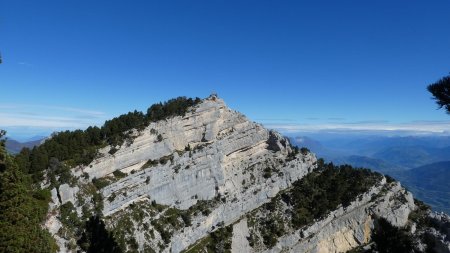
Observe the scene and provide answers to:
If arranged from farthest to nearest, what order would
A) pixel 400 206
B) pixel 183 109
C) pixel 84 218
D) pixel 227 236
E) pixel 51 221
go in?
pixel 183 109, pixel 400 206, pixel 227 236, pixel 84 218, pixel 51 221

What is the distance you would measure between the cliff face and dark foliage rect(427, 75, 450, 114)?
87772mm

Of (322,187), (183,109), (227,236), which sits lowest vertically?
(227,236)

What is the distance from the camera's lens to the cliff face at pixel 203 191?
373 ft

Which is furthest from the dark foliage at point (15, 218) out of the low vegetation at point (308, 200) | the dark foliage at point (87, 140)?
the low vegetation at point (308, 200)

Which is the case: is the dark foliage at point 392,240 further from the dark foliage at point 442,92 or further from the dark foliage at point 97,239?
the dark foliage at point 97,239

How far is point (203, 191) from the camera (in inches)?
5733

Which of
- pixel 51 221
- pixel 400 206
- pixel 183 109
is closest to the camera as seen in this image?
pixel 51 221

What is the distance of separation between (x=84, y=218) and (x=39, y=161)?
2088cm

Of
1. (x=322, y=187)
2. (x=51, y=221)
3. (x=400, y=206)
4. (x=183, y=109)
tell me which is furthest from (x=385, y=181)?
(x=51, y=221)

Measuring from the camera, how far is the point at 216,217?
137 meters

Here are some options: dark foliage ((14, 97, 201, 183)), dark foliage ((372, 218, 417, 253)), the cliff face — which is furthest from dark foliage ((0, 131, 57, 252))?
dark foliage ((372, 218, 417, 253))

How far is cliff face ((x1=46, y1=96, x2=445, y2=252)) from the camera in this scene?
373 ft

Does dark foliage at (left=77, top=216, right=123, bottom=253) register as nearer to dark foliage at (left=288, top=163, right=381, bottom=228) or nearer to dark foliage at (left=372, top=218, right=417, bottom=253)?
dark foliage at (left=288, top=163, right=381, bottom=228)

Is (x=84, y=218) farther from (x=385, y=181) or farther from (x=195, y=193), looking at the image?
(x=385, y=181)
